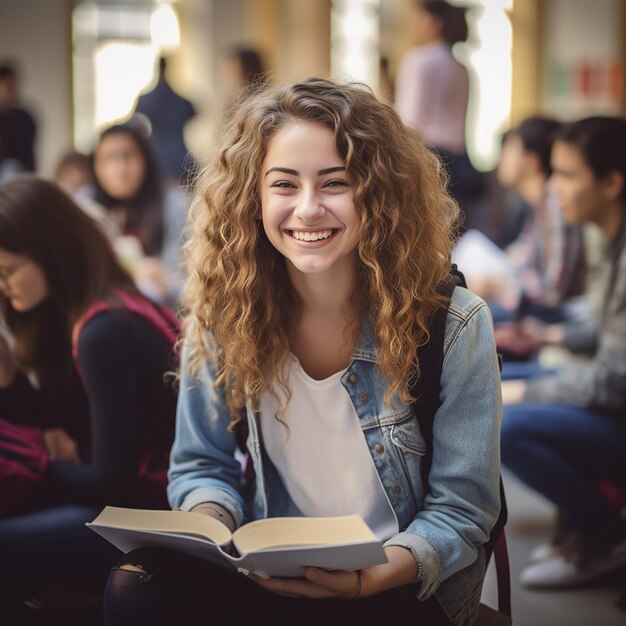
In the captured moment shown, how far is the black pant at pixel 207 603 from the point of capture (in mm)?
1254

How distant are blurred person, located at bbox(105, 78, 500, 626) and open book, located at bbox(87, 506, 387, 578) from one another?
0.05 meters

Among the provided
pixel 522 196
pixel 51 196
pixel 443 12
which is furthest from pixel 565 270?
pixel 51 196

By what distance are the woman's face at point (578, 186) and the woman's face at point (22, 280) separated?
1.57 m

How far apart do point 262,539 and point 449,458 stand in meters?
0.35

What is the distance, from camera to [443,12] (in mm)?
4336

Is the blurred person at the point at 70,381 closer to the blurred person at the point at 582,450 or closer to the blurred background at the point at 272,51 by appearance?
the blurred person at the point at 582,450

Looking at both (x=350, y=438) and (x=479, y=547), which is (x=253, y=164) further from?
(x=479, y=547)

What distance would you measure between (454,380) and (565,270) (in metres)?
2.48

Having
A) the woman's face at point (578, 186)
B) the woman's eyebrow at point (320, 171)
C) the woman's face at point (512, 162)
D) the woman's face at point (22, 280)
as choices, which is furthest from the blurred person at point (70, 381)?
the woman's face at point (512, 162)

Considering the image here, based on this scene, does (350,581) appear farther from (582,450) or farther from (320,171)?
(582,450)

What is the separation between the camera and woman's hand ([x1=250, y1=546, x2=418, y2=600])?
3.97ft

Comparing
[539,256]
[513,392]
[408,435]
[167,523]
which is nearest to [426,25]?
[539,256]

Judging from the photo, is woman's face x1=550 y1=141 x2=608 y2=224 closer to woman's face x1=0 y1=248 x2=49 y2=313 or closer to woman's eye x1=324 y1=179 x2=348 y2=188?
woman's eye x1=324 y1=179 x2=348 y2=188

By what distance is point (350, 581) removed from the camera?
1.22 m
